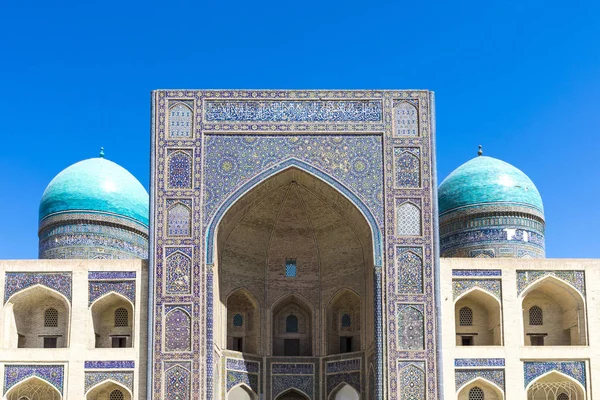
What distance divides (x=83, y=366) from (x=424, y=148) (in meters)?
6.87

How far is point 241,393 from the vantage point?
18.0 meters

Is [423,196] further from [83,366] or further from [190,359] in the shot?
[83,366]

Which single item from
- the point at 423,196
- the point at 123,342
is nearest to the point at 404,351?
the point at 423,196

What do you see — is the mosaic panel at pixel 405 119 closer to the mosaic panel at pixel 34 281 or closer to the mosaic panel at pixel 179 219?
the mosaic panel at pixel 179 219

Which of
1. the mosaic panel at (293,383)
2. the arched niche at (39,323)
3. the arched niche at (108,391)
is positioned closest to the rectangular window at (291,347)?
the mosaic panel at (293,383)

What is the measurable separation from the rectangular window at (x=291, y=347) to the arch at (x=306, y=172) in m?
3.26

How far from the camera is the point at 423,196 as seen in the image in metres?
16.8

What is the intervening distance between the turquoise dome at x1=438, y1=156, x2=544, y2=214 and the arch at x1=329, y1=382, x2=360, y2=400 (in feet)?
16.3

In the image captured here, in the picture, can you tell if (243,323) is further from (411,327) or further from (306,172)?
(411,327)

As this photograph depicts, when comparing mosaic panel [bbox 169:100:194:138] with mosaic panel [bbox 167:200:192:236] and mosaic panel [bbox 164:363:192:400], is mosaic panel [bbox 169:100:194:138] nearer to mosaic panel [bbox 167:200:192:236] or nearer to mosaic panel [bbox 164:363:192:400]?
mosaic panel [bbox 167:200:192:236]

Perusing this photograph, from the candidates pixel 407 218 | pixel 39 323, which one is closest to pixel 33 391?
pixel 39 323

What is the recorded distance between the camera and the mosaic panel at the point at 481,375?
53.9ft

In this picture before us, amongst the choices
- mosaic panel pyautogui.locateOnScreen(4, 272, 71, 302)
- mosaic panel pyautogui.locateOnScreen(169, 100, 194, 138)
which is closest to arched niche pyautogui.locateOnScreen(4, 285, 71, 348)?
mosaic panel pyautogui.locateOnScreen(4, 272, 71, 302)

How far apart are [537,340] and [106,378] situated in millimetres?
7688
